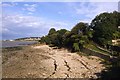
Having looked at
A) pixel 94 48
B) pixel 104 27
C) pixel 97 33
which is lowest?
pixel 94 48

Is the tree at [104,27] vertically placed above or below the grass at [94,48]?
above

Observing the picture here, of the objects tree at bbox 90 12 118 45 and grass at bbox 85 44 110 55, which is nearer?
grass at bbox 85 44 110 55

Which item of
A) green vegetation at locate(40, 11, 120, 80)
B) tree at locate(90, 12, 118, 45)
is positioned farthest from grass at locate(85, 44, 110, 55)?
tree at locate(90, 12, 118, 45)

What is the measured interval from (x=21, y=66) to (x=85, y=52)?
1135 cm

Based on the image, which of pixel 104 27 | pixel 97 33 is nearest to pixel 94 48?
pixel 104 27

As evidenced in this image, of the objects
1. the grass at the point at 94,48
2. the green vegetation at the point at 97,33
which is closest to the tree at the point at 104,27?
the green vegetation at the point at 97,33

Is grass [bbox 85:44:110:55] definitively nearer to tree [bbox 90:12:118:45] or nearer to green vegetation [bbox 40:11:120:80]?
green vegetation [bbox 40:11:120:80]

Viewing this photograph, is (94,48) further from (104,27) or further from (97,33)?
(97,33)

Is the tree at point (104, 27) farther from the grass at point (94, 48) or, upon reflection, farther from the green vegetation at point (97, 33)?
the grass at point (94, 48)

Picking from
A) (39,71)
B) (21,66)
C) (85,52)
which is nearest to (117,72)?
(39,71)

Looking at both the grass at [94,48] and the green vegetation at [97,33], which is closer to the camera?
the grass at [94,48]

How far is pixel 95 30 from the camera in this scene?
140ft

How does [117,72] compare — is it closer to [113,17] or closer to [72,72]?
[72,72]

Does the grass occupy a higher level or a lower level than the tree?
lower
